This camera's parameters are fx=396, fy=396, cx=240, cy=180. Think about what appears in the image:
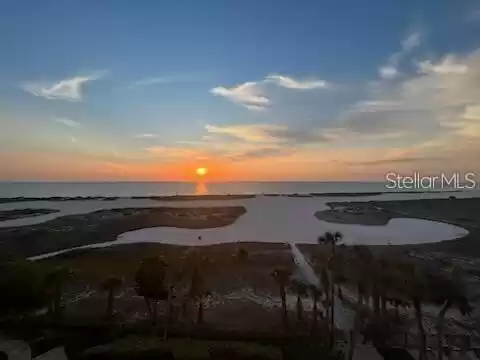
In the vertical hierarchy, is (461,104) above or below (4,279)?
above

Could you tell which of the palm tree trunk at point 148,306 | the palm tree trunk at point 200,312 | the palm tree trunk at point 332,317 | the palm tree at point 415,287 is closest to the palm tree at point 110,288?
the palm tree trunk at point 148,306

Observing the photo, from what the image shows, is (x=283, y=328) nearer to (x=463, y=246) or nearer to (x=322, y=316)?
(x=322, y=316)

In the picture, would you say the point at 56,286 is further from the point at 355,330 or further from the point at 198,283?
the point at 355,330

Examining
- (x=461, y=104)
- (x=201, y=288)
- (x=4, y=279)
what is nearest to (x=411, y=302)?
(x=201, y=288)

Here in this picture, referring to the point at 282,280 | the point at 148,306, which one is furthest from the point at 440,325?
the point at 148,306

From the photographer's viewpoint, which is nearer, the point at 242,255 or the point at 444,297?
the point at 444,297
